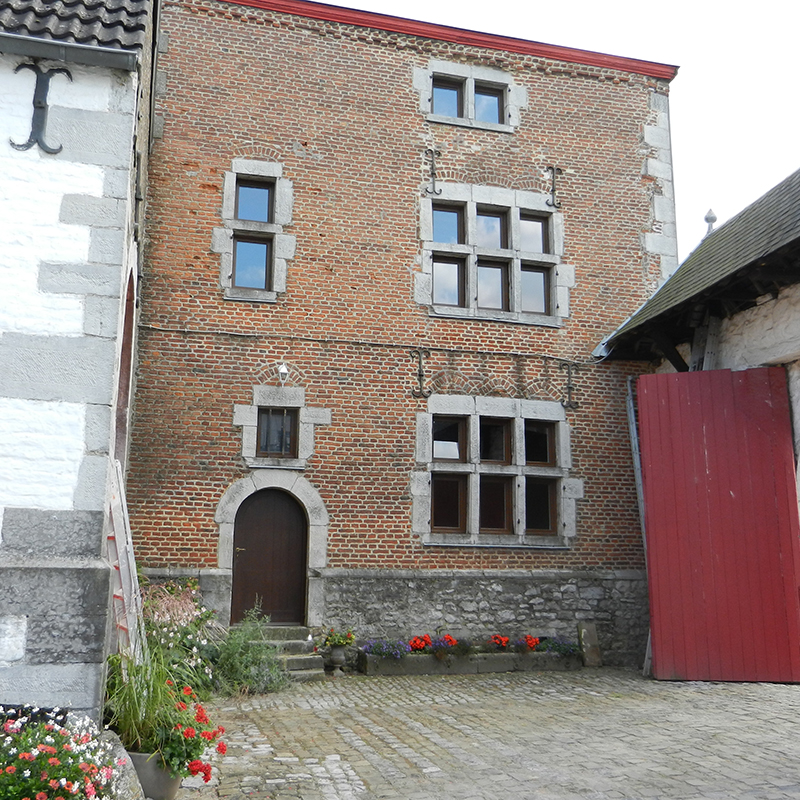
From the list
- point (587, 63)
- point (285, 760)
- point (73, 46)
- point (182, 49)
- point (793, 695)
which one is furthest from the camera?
point (587, 63)

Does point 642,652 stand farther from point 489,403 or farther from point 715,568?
point 489,403

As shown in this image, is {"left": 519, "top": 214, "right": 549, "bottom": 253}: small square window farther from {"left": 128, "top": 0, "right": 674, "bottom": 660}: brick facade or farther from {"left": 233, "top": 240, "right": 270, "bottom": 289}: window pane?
{"left": 233, "top": 240, "right": 270, "bottom": 289}: window pane

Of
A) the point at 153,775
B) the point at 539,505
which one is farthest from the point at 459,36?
the point at 153,775

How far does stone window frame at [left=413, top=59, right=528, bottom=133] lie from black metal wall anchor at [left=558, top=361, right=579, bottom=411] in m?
3.02

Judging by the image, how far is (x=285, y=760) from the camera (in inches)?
194

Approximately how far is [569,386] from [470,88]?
12.8ft

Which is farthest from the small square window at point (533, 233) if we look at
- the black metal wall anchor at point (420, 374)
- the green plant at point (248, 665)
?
the green plant at point (248, 665)

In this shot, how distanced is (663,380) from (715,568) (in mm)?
1999

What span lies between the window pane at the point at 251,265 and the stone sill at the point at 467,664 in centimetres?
421

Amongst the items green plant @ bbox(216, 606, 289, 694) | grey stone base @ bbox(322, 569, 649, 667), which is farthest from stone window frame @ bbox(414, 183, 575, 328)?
green plant @ bbox(216, 606, 289, 694)

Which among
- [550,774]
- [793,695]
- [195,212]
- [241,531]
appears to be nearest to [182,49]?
[195,212]

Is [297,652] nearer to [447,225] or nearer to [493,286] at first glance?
[493,286]

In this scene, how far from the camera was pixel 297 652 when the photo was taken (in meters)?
8.23

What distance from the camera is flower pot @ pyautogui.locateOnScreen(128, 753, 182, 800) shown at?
154 inches
